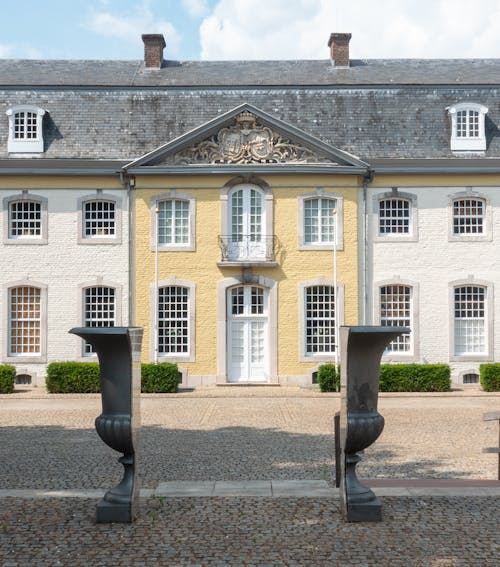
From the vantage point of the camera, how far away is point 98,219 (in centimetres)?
2325

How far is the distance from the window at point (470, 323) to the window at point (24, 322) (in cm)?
1236

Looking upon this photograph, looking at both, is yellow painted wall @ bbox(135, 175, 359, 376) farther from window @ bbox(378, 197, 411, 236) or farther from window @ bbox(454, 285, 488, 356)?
window @ bbox(454, 285, 488, 356)

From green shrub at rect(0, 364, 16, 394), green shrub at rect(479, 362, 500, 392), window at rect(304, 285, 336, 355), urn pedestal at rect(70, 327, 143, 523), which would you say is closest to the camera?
urn pedestal at rect(70, 327, 143, 523)

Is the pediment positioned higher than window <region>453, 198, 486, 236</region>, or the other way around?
the pediment

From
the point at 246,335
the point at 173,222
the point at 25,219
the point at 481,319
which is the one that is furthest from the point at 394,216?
the point at 25,219

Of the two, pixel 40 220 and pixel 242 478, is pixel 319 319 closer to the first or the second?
pixel 40 220

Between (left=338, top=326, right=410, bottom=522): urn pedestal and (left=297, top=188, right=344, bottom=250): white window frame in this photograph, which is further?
(left=297, top=188, right=344, bottom=250): white window frame

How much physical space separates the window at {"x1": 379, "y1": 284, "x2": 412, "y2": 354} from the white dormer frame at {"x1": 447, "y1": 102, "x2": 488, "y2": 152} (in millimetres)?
4529

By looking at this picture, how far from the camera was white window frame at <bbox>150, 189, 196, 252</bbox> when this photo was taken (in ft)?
74.9

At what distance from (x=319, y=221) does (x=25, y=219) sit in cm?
870

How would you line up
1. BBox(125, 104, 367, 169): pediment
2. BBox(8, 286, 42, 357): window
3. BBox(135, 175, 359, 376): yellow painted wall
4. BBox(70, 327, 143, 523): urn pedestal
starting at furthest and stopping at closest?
BBox(8, 286, 42, 357): window, BBox(135, 175, 359, 376): yellow painted wall, BBox(125, 104, 367, 169): pediment, BBox(70, 327, 143, 523): urn pedestal

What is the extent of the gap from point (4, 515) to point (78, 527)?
81 centimetres

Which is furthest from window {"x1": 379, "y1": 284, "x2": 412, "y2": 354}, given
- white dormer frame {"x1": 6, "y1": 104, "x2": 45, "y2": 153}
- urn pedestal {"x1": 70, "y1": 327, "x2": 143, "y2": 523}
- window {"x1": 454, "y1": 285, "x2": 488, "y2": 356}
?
urn pedestal {"x1": 70, "y1": 327, "x2": 143, "y2": 523}

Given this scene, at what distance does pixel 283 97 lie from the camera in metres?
24.0
